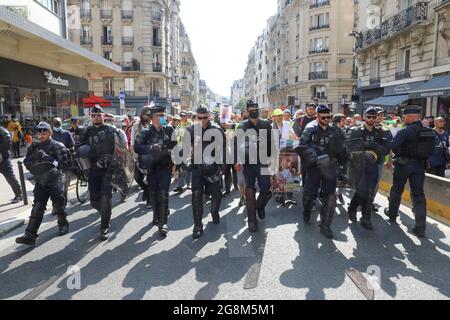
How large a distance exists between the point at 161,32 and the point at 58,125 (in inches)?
1610

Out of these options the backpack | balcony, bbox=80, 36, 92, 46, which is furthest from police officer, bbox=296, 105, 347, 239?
balcony, bbox=80, 36, 92, 46

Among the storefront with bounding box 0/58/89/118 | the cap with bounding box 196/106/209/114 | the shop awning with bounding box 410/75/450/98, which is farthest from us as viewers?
the shop awning with bounding box 410/75/450/98

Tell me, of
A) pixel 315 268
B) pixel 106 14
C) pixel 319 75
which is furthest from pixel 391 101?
pixel 106 14

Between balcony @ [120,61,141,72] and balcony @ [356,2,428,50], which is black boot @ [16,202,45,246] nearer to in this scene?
balcony @ [356,2,428,50]

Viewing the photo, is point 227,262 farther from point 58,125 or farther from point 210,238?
point 58,125

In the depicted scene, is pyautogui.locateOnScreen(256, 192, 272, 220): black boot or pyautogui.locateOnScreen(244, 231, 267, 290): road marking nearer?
pyautogui.locateOnScreen(244, 231, 267, 290): road marking

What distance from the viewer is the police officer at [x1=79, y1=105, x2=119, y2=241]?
16.9 feet

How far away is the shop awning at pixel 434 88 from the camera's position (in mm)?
14984

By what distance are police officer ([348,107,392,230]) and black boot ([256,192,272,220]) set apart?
1.43 meters

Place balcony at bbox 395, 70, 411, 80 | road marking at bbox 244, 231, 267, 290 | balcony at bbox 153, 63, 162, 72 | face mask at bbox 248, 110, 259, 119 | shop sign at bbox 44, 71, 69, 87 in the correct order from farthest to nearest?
balcony at bbox 153, 63, 162, 72 < balcony at bbox 395, 70, 411, 80 < shop sign at bbox 44, 71, 69, 87 < face mask at bbox 248, 110, 259, 119 < road marking at bbox 244, 231, 267, 290

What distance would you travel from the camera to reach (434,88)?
50.9 ft

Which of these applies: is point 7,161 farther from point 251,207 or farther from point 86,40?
point 86,40

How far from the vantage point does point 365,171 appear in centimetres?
547
